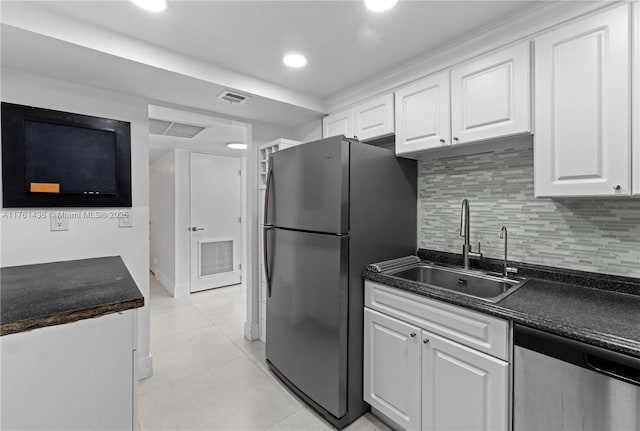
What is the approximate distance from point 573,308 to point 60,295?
2035mm

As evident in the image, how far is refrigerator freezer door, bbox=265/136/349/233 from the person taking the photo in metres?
1.81

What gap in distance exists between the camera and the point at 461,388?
1424 millimetres

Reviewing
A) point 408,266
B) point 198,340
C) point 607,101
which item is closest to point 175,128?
point 198,340

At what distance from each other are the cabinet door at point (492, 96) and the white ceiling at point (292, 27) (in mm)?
216

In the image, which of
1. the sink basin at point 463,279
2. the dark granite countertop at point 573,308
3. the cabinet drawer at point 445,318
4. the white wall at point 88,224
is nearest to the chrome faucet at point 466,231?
the sink basin at point 463,279

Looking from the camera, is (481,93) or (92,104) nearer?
(481,93)

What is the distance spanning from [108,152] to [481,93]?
2473 mm

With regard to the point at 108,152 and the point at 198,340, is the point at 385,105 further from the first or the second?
the point at 198,340

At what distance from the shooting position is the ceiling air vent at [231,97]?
2234 millimetres

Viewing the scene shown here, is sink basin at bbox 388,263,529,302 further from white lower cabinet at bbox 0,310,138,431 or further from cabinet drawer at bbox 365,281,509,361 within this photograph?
white lower cabinet at bbox 0,310,138,431

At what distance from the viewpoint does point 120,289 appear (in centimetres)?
119

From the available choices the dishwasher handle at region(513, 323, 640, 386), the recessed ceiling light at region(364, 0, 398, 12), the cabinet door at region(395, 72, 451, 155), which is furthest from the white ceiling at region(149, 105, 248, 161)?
the dishwasher handle at region(513, 323, 640, 386)

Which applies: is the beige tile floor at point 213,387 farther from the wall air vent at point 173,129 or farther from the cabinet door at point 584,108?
the wall air vent at point 173,129

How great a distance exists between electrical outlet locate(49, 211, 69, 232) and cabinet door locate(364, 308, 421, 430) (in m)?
2.08
